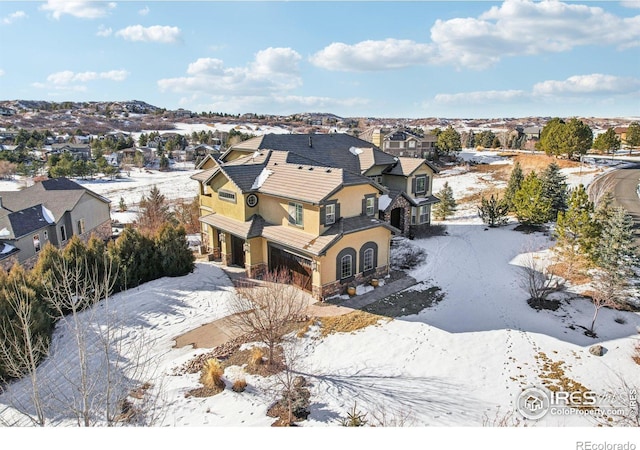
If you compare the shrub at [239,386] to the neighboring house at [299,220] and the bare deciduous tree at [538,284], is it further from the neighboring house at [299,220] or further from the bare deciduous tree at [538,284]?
the bare deciduous tree at [538,284]

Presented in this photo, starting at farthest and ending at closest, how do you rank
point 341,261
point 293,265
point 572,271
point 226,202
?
point 226,202 < point 572,271 < point 293,265 < point 341,261

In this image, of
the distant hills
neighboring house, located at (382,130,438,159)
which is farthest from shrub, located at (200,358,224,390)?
the distant hills

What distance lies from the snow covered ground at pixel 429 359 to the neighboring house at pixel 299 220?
9.37 ft

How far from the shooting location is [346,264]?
64.4ft

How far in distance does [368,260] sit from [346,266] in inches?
66.2

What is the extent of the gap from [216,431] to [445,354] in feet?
29.5

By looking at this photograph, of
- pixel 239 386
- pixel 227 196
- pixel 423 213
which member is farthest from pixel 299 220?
pixel 423 213

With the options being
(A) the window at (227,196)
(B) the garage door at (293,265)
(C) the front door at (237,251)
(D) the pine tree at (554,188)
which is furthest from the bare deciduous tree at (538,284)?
(A) the window at (227,196)

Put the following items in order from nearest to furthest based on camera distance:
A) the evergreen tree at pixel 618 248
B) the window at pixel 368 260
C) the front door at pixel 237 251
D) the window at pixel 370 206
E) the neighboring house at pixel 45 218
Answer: the evergreen tree at pixel 618 248
the window at pixel 368 260
the window at pixel 370 206
the front door at pixel 237 251
the neighboring house at pixel 45 218

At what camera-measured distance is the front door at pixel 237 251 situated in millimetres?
23453

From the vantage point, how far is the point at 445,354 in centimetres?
1420

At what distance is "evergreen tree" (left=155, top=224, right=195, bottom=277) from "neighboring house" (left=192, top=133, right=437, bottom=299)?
7.20ft

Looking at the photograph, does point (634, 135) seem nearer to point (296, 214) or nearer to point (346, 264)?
point (346, 264)

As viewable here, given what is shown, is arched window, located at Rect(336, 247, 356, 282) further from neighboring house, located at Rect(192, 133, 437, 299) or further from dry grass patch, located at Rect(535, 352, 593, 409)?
dry grass patch, located at Rect(535, 352, 593, 409)
